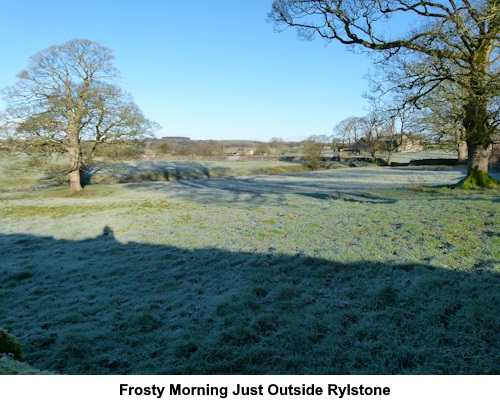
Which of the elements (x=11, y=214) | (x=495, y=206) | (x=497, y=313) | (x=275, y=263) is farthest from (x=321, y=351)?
(x=11, y=214)

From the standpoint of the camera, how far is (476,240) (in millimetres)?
7496

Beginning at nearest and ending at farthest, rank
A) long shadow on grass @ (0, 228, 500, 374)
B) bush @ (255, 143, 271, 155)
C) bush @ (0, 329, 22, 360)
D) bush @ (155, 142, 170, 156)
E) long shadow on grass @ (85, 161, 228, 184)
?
bush @ (0, 329, 22, 360), long shadow on grass @ (0, 228, 500, 374), long shadow on grass @ (85, 161, 228, 184), bush @ (155, 142, 170, 156), bush @ (255, 143, 271, 155)

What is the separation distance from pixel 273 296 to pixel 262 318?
3.11 feet

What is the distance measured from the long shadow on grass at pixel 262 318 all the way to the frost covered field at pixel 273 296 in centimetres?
3

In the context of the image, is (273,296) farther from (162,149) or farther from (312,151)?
(162,149)

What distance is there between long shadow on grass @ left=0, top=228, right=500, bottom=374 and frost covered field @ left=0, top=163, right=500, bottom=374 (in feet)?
0.08

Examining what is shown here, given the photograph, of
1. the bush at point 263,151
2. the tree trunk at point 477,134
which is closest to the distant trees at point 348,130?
the bush at point 263,151

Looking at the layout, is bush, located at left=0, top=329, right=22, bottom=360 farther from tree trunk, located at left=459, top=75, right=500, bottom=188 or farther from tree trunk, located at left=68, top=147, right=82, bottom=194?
tree trunk, located at left=68, top=147, right=82, bottom=194

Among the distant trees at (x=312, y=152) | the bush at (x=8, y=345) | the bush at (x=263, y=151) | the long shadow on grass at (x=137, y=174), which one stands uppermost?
the bush at (x=263, y=151)

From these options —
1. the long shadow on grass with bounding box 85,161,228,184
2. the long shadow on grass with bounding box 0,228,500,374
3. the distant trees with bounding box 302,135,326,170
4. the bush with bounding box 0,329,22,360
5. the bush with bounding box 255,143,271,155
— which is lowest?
the long shadow on grass with bounding box 0,228,500,374

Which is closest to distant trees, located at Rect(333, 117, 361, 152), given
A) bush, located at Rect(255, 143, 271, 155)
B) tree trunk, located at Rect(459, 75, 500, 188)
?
bush, located at Rect(255, 143, 271, 155)

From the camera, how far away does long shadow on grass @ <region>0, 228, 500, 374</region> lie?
167 inches

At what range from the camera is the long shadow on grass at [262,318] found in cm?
425

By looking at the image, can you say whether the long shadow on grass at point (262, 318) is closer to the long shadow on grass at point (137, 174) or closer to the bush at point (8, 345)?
the bush at point (8, 345)
